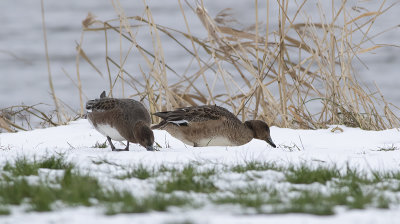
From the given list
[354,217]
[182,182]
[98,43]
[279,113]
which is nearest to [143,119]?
[182,182]

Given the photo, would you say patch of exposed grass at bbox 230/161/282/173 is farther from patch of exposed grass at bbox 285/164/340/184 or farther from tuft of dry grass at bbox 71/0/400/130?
tuft of dry grass at bbox 71/0/400/130

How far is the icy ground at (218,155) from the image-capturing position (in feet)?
12.1

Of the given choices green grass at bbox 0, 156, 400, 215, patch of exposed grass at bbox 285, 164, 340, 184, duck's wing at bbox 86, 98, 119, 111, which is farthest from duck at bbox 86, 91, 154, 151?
patch of exposed grass at bbox 285, 164, 340, 184

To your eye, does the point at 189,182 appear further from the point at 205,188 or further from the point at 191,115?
the point at 191,115

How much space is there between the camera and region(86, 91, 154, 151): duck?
21.5ft

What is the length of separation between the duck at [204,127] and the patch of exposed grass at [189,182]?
226 cm

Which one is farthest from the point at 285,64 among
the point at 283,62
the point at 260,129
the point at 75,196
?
the point at 75,196

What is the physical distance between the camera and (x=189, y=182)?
466 centimetres

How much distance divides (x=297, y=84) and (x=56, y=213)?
18.6ft

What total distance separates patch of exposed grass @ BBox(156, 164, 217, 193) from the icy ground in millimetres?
513

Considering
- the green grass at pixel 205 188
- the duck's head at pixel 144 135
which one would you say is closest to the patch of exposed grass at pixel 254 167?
the green grass at pixel 205 188

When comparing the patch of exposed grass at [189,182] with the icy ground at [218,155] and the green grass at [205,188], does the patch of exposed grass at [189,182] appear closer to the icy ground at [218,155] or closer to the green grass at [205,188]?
the green grass at [205,188]

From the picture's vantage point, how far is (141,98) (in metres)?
9.64

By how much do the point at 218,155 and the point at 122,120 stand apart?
126 cm
